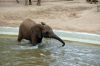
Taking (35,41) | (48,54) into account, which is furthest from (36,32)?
(48,54)

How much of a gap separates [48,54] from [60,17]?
35.4ft

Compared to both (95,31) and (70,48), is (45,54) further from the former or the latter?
(95,31)

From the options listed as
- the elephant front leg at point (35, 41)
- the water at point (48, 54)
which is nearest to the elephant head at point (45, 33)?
the elephant front leg at point (35, 41)

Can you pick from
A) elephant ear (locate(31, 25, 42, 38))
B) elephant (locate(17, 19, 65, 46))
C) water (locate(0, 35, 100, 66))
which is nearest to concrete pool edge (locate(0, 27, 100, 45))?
water (locate(0, 35, 100, 66))

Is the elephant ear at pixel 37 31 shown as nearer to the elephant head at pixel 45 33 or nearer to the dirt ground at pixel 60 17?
the elephant head at pixel 45 33

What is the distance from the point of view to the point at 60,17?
23500mm

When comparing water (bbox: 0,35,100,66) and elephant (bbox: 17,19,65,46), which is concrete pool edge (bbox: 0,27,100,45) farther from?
elephant (bbox: 17,19,65,46)

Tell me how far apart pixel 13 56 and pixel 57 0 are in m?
22.6

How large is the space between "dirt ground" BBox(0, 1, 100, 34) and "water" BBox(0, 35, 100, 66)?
4196 mm

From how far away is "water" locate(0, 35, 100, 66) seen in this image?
1152cm

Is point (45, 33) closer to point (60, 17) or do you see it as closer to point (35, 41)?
point (35, 41)

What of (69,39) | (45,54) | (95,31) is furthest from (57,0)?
(45,54)

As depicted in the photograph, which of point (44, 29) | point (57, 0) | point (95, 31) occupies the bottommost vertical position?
point (57, 0)

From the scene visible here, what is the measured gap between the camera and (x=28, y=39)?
48.8 feet
